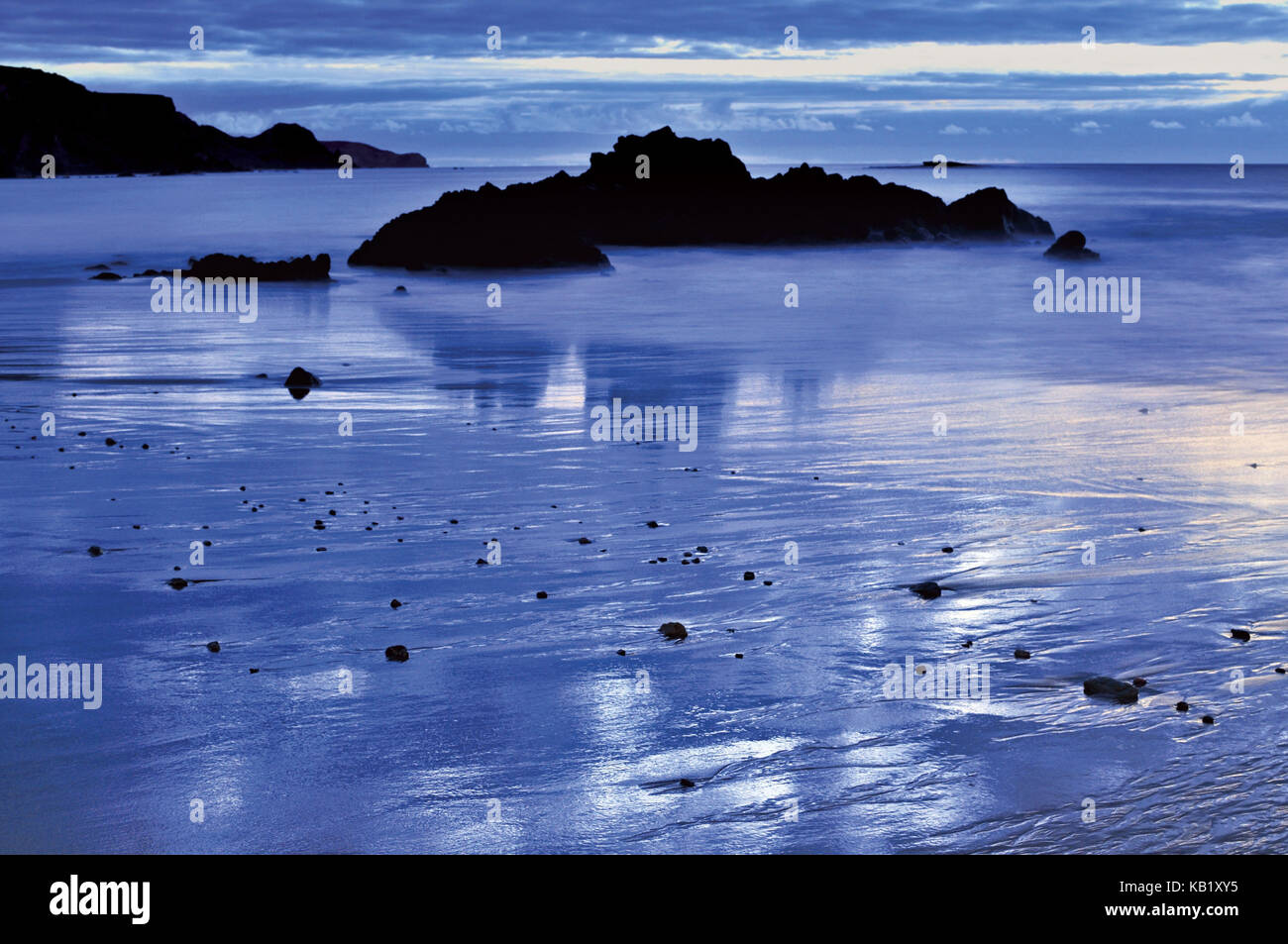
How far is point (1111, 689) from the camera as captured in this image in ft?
26.1

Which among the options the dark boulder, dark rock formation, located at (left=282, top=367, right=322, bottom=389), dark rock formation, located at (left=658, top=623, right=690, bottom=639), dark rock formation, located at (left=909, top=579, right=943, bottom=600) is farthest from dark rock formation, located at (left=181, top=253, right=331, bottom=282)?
dark rock formation, located at (left=658, top=623, right=690, bottom=639)

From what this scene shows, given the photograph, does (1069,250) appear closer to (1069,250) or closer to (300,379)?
(1069,250)

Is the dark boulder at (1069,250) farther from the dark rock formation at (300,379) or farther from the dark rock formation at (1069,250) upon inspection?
the dark rock formation at (300,379)

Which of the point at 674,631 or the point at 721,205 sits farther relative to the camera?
the point at 721,205

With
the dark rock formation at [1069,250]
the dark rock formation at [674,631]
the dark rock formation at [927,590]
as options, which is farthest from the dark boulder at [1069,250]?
the dark rock formation at [674,631]

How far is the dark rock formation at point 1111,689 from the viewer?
7914 mm

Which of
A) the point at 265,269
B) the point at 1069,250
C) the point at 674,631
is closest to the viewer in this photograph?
the point at 674,631

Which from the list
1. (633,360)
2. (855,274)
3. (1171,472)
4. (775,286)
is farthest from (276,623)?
(855,274)

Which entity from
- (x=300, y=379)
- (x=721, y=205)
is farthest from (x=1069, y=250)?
(x=300, y=379)

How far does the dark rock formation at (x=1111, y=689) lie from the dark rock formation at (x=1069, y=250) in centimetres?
5635

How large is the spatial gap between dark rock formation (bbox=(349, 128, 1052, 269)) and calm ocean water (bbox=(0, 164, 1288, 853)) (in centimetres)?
3933

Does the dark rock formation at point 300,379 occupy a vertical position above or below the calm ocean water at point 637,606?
above

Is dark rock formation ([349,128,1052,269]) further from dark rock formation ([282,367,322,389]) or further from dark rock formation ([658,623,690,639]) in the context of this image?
dark rock formation ([658,623,690,639])

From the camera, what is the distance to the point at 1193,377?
2477cm
